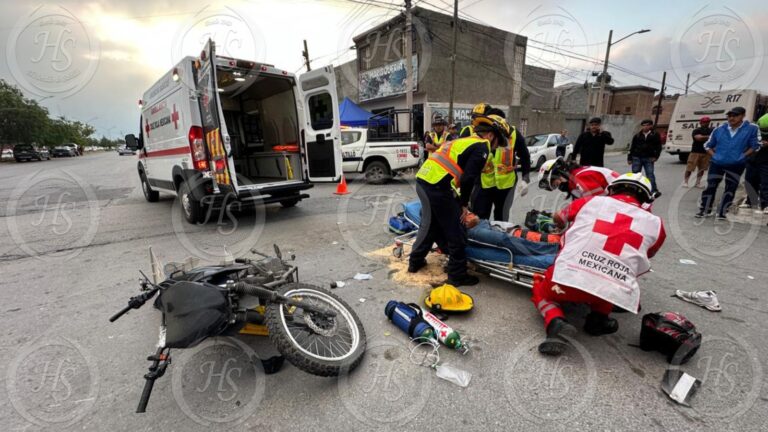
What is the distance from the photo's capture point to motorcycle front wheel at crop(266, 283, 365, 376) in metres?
1.80

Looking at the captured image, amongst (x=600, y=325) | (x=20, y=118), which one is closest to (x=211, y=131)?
(x=600, y=325)

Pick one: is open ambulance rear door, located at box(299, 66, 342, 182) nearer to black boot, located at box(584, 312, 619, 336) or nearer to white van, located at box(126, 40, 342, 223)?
white van, located at box(126, 40, 342, 223)

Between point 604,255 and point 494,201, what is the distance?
7.40 ft

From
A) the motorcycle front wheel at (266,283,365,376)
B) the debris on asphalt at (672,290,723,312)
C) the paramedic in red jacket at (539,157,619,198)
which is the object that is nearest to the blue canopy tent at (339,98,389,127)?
the paramedic in red jacket at (539,157,619,198)

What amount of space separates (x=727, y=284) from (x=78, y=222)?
9.49 m

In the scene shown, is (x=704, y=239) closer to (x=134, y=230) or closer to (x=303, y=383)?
(x=303, y=383)

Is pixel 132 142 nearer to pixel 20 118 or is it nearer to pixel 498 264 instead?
pixel 498 264

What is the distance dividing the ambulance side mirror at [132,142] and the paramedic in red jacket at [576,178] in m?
8.51

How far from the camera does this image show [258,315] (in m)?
2.08

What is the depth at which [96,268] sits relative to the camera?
3873mm

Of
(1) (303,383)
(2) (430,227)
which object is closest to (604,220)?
(2) (430,227)

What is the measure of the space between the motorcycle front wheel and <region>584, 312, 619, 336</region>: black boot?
1.64 metres

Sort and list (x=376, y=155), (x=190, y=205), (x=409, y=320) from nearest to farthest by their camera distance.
→ 1. (x=409, y=320)
2. (x=190, y=205)
3. (x=376, y=155)

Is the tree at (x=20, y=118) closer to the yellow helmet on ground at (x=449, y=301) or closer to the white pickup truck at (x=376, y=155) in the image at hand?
the white pickup truck at (x=376, y=155)
